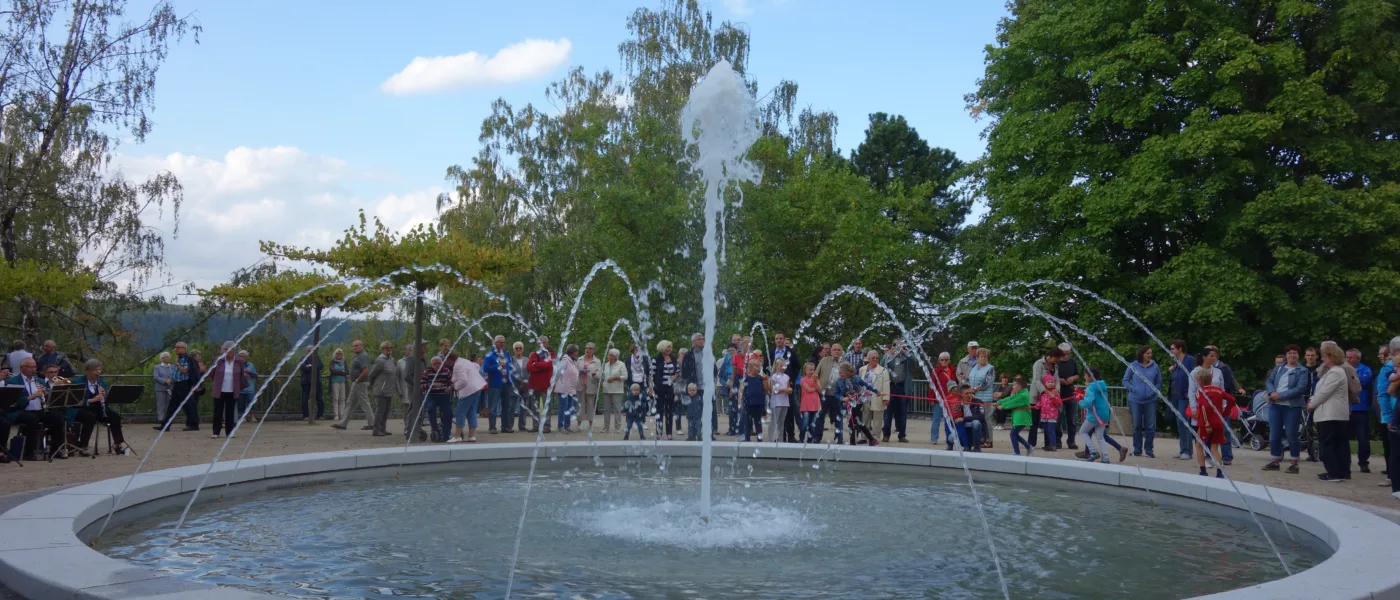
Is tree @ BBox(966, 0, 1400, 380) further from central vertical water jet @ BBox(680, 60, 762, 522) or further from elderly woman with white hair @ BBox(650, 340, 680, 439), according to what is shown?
central vertical water jet @ BBox(680, 60, 762, 522)

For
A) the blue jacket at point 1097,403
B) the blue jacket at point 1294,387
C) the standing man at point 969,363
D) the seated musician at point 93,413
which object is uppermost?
the standing man at point 969,363

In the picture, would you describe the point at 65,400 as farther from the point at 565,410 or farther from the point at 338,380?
the point at 338,380

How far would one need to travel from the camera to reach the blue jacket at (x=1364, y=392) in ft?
44.4

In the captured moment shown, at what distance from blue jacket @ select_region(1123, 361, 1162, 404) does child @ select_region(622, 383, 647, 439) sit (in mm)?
7780

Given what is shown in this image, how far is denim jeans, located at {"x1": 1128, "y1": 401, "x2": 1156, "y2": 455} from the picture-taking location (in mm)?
15281

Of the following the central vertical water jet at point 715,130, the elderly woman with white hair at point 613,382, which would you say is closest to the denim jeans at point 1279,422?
the central vertical water jet at point 715,130

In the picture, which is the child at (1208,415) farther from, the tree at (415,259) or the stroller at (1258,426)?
the tree at (415,259)

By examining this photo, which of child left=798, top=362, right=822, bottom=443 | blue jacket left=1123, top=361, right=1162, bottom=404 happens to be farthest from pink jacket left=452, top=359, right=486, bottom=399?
blue jacket left=1123, top=361, right=1162, bottom=404

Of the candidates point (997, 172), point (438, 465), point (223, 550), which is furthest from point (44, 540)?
point (997, 172)

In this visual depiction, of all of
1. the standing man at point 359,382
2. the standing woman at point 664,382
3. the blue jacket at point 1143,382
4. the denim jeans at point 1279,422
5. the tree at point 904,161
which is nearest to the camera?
the denim jeans at point 1279,422

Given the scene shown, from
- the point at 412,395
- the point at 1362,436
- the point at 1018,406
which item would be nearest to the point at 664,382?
the point at 412,395

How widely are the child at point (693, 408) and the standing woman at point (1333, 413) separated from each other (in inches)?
356

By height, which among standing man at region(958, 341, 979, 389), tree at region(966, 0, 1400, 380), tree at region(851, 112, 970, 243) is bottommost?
standing man at region(958, 341, 979, 389)

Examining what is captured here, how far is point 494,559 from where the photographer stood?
23.4 feet
